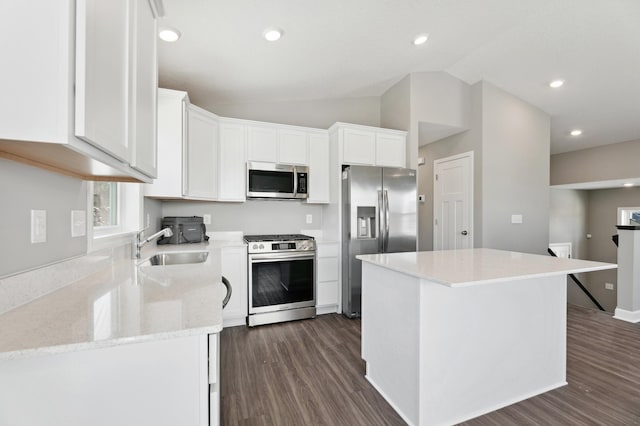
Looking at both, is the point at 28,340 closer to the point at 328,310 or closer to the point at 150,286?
the point at 150,286

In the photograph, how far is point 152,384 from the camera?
2.59 feet

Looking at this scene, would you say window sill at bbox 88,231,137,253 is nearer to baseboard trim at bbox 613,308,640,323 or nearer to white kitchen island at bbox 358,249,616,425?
white kitchen island at bbox 358,249,616,425

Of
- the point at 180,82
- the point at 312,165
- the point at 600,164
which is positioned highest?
the point at 180,82

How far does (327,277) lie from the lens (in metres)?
3.27

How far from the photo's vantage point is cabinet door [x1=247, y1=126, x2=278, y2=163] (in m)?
3.22

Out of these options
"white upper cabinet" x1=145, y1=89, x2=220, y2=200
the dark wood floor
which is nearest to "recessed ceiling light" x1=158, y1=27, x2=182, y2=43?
"white upper cabinet" x1=145, y1=89, x2=220, y2=200

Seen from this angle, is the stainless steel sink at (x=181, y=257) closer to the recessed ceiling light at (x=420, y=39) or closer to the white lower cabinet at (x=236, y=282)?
the white lower cabinet at (x=236, y=282)

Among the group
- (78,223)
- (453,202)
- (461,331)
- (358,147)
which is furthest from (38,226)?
(453,202)

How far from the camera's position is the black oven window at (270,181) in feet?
10.5

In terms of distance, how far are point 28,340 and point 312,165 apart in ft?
9.91

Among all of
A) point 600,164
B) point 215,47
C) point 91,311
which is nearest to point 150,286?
point 91,311

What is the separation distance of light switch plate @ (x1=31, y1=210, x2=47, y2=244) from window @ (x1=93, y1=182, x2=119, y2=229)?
2.39 feet

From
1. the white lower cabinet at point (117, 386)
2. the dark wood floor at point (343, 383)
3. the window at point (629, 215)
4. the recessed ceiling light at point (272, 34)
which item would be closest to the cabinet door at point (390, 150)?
the recessed ceiling light at point (272, 34)

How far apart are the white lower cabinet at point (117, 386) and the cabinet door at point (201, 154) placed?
7.03ft
